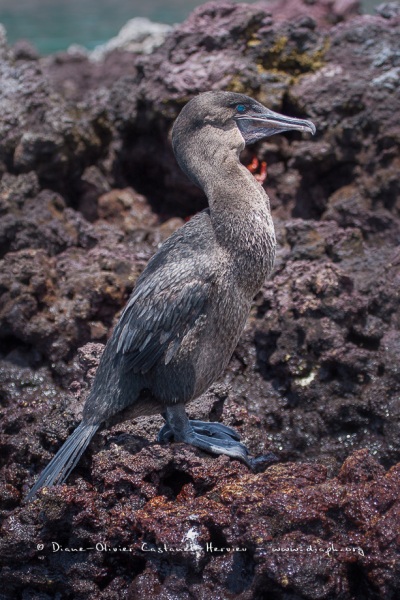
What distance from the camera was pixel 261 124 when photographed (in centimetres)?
359

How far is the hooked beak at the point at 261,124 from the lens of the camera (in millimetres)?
3568

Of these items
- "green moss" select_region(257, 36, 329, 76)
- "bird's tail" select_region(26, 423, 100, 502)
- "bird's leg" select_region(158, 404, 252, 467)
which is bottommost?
"bird's leg" select_region(158, 404, 252, 467)

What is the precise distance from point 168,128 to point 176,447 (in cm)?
295

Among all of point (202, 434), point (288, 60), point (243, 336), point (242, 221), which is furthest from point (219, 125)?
point (288, 60)

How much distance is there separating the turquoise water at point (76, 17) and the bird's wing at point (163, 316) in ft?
40.9

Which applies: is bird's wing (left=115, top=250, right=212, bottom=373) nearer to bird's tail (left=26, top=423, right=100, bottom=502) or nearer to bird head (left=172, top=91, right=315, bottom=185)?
bird's tail (left=26, top=423, right=100, bottom=502)

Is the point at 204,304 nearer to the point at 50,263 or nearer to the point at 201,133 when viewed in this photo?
the point at 201,133

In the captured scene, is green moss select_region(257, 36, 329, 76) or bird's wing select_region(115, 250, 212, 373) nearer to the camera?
bird's wing select_region(115, 250, 212, 373)

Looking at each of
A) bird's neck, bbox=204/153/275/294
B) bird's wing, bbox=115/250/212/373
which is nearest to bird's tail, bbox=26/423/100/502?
bird's wing, bbox=115/250/212/373

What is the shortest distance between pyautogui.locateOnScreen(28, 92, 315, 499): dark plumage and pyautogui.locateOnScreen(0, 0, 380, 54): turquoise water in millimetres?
12217

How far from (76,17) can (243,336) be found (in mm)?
15771

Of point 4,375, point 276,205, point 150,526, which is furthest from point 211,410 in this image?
point 276,205

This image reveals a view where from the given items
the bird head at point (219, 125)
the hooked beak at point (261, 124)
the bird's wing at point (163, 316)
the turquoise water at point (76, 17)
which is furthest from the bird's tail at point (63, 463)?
the turquoise water at point (76, 17)

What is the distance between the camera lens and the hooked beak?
140 inches
